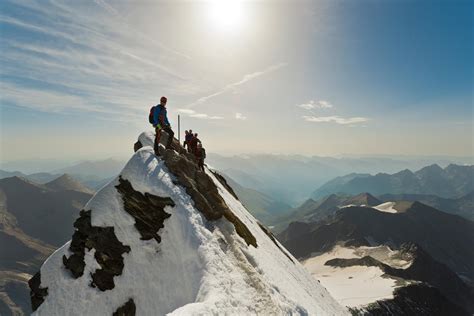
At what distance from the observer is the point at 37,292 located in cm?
2511

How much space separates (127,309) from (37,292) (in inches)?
376

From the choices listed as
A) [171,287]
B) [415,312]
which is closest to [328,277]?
[415,312]

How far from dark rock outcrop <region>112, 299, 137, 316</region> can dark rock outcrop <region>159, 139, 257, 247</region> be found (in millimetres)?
8561

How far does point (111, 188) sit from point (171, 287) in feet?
37.9

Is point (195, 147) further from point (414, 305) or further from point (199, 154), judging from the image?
point (414, 305)

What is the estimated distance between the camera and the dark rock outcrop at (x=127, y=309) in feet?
71.4

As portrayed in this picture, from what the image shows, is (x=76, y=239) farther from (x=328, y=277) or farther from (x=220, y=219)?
(x=328, y=277)

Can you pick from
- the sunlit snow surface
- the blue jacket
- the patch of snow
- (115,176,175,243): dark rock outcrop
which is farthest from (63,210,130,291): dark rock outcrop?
the patch of snow

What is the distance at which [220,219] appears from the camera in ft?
84.0

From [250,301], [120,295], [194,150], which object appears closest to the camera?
[250,301]

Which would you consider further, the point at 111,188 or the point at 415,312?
the point at 415,312

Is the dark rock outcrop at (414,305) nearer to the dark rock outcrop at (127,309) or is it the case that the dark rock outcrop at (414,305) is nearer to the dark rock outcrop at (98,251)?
the dark rock outcrop at (127,309)

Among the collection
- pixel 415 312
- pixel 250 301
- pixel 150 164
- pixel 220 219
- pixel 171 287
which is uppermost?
pixel 150 164

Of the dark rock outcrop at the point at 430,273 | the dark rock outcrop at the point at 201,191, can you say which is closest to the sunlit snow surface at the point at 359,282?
the dark rock outcrop at the point at 430,273
